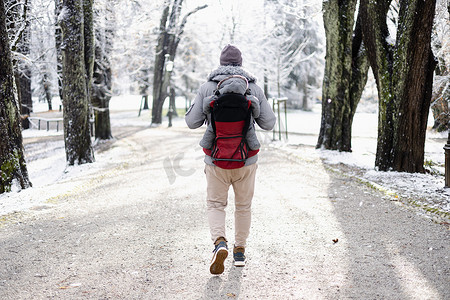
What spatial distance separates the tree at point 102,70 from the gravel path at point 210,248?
465 inches

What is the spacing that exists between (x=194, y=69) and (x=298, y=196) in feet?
133

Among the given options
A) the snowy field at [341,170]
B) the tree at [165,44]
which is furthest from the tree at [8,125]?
the tree at [165,44]

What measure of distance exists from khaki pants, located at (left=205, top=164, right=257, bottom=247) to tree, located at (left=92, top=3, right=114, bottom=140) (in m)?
15.1

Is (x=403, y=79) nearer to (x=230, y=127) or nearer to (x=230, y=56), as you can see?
(x=230, y=56)

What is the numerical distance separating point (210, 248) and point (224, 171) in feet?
3.85

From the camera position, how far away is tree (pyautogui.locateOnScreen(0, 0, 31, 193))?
26.4 feet

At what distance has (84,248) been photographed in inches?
193

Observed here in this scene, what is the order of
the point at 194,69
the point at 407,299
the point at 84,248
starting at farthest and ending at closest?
the point at 194,69 → the point at 84,248 → the point at 407,299

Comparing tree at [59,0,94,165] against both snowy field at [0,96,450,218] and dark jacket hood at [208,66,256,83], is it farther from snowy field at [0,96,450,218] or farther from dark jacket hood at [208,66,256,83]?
dark jacket hood at [208,66,256,83]

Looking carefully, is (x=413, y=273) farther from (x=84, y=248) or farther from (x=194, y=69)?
(x=194, y=69)

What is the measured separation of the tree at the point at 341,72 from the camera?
1261cm

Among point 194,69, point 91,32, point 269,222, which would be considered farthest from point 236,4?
point 269,222

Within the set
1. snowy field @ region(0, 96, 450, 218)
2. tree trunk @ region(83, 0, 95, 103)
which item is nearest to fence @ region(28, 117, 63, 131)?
snowy field @ region(0, 96, 450, 218)

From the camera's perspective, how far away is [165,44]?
3103cm
